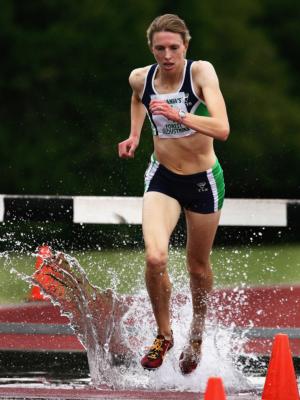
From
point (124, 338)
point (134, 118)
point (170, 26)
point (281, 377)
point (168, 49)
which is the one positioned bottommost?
point (281, 377)

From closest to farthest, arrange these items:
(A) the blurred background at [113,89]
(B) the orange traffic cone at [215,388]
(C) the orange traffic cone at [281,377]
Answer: (B) the orange traffic cone at [215,388] → (C) the orange traffic cone at [281,377] → (A) the blurred background at [113,89]

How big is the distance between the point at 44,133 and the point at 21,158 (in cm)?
46

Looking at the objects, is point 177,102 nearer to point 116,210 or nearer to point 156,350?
point 156,350

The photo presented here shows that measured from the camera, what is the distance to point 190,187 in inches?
345

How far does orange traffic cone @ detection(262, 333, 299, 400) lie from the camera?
25.5 ft

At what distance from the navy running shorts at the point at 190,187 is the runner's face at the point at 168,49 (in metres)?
0.68

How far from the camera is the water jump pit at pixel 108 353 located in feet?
27.9

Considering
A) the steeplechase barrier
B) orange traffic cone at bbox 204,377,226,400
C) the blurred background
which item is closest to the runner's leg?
orange traffic cone at bbox 204,377,226,400

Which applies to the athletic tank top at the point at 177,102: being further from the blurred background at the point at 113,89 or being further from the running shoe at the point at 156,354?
the blurred background at the point at 113,89

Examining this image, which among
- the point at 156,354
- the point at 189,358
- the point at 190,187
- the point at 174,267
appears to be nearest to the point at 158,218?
the point at 190,187

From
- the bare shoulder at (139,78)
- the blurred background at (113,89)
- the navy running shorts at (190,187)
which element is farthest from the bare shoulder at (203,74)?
the blurred background at (113,89)

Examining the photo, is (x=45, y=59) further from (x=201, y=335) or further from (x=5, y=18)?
(x=201, y=335)

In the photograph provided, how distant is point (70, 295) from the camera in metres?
9.45

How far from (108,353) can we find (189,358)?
0.51 metres
